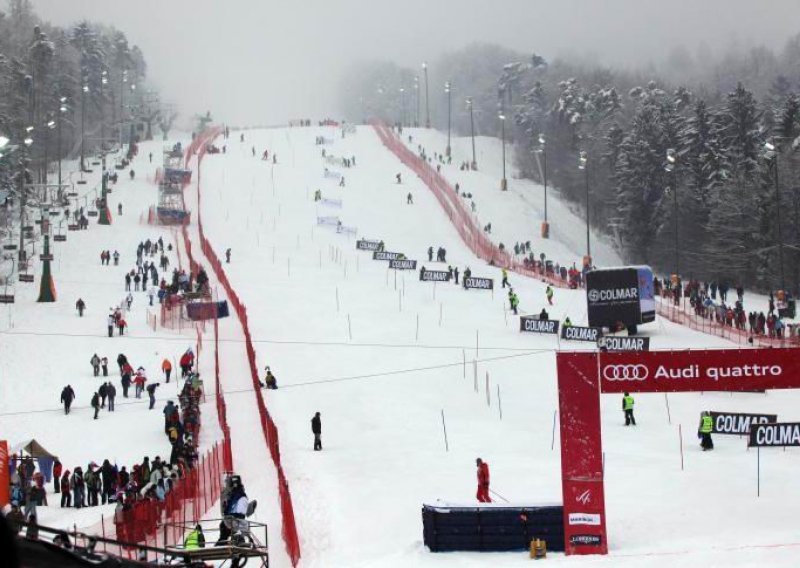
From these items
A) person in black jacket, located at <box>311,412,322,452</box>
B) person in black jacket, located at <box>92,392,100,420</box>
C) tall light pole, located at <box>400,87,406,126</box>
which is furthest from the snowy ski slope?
tall light pole, located at <box>400,87,406,126</box>

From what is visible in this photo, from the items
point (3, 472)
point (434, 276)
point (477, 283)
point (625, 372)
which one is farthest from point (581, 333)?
point (3, 472)

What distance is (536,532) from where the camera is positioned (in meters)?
16.7

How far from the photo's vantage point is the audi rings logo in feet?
55.3

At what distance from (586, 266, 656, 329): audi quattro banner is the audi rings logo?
22.6 m

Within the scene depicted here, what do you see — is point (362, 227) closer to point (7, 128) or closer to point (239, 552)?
point (7, 128)

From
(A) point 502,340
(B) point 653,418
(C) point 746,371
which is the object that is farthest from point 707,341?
(C) point 746,371

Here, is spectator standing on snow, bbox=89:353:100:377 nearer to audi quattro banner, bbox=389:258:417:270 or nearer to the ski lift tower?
audi quattro banner, bbox=389:258:417:270

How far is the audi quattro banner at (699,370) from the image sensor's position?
16.7 metres

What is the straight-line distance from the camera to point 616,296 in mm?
39219

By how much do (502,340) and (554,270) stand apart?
20020 mm

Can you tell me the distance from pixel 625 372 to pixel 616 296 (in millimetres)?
22796

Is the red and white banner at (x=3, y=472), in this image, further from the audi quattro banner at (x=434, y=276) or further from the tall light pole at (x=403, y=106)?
the tall light pole at (x=403, y=106)

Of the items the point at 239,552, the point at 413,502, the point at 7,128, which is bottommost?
the point at 413,502

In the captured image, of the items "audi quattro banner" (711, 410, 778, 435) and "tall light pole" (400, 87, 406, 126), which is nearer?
"audi quattro banner" (711, 410, 778, 435)
